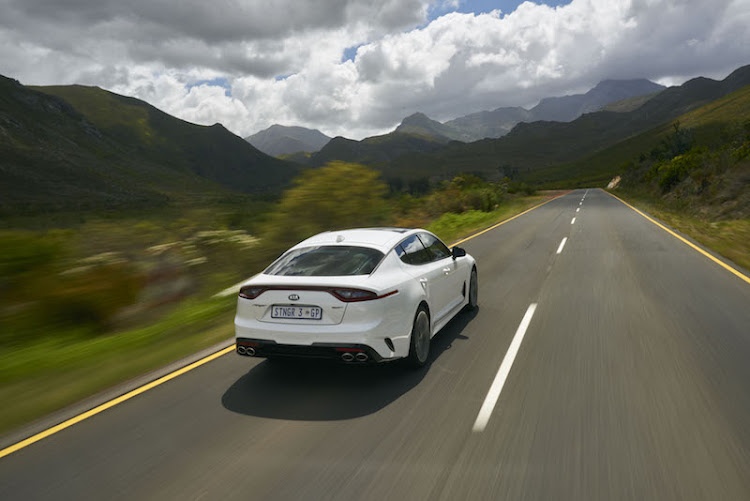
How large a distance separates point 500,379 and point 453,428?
1218mm

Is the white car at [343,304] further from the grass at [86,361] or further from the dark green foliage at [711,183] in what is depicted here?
the dark green foliage at [711,183]

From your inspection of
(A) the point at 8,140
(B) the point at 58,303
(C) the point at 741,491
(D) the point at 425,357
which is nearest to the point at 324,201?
(B) the point at 58,303

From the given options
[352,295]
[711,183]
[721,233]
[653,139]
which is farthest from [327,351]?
[653,139]

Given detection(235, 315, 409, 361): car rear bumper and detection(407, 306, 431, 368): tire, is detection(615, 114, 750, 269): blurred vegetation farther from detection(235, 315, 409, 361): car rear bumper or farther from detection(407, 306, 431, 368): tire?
detection(235, 315, 409, 361): car rear bumper

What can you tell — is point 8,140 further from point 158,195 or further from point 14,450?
point 14,450

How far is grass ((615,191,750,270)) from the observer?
12.5 meters

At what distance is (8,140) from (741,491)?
12800cm

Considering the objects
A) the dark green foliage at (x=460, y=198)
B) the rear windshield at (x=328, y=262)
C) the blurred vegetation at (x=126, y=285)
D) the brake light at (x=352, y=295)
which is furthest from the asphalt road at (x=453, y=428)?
the dark green foliage at (x=460, y=198)

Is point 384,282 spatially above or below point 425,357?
above

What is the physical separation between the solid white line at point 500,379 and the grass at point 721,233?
278 inches

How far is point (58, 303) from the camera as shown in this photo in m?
7.50

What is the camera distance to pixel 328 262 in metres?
5.40

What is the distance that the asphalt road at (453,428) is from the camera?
3.24 m

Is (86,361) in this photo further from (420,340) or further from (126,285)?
(420,340)
